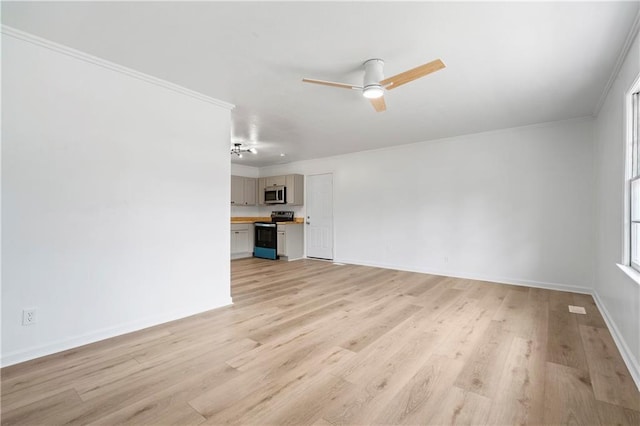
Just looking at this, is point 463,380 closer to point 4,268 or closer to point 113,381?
point 113,381

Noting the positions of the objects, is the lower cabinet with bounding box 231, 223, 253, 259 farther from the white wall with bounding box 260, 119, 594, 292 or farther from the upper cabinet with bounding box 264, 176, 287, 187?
the white wall with bounding box 260, 119, 594, 292

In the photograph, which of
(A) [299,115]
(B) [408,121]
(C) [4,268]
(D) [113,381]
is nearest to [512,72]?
(B) [408,121]

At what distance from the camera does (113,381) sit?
78.5 inches

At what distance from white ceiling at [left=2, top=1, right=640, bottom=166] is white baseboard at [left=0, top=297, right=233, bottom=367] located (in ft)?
7.97

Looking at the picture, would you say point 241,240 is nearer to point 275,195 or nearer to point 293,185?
point 275,195

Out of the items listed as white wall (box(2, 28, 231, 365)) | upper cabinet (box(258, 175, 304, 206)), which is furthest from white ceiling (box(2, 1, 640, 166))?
upper cabinet (box(258, 175, 304, 206))

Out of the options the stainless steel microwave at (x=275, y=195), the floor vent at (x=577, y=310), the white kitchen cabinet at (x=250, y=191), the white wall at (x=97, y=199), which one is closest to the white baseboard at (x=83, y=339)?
the white wall at (x=97, y=199)

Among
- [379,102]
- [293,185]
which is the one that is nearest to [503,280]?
[379,102]

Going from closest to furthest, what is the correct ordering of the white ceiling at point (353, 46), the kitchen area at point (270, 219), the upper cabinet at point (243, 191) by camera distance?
the white ceiling at point (353, 46)
the kitchen area at point (270, 219)
the upper cabinet at point (243, 191)

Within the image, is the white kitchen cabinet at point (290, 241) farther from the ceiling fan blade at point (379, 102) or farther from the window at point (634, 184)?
the window at point (634, 184)

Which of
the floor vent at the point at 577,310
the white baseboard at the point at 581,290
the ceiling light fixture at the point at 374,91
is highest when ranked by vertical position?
the ceiling light fixture at the point at 374,91

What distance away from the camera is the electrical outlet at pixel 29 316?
2.25 meters

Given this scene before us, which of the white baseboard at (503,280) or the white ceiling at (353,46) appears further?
the white baseboard at (503,280)

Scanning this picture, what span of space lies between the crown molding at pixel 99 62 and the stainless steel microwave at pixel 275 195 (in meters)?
3.99
